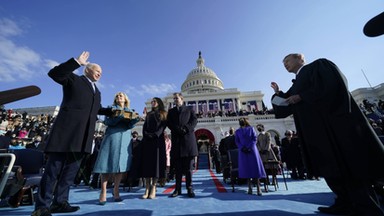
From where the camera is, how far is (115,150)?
3246 millimetres

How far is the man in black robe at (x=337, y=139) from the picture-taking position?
179 cm

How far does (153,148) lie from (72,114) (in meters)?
1.82

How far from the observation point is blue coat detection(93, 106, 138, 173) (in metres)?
3.13

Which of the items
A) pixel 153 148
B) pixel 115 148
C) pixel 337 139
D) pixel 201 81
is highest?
pixel 201 81

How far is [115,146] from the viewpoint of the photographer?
3.26 m

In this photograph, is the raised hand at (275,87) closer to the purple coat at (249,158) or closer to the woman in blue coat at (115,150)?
the purple coat at (249,158)

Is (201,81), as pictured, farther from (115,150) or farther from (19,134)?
(115,150)

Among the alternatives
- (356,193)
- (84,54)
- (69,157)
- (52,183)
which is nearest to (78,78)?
(84,54)

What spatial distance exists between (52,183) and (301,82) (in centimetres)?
363

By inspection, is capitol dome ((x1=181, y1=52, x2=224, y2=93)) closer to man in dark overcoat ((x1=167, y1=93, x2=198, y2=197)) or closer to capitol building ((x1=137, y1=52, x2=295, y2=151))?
capitol building ((x1=137, y1=52, x2=295, y2=151))

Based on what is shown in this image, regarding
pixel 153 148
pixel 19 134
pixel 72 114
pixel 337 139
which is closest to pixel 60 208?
pixel 72 114

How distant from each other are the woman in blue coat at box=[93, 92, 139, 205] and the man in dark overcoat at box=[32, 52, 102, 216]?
0.49 meters

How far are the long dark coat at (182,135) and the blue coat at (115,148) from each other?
3.41ft

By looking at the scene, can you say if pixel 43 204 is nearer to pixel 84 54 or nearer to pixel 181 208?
pixel 181 208
